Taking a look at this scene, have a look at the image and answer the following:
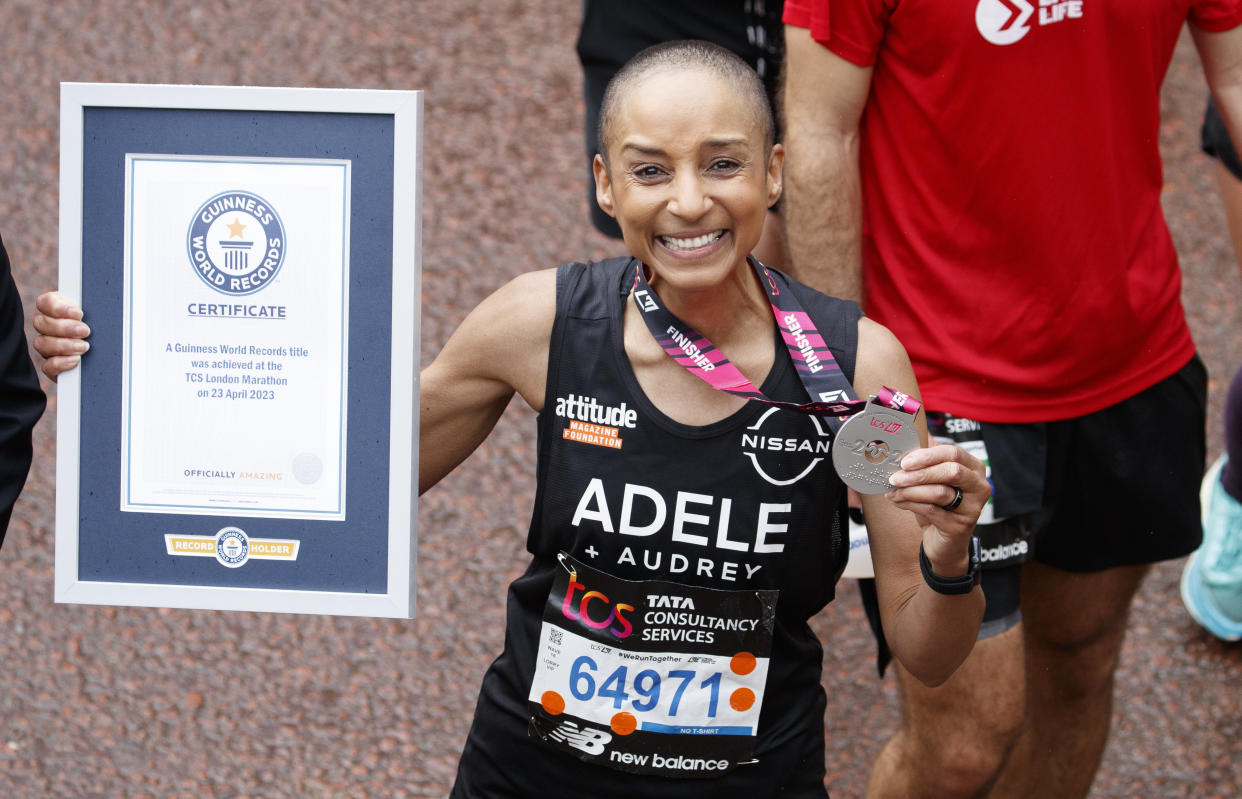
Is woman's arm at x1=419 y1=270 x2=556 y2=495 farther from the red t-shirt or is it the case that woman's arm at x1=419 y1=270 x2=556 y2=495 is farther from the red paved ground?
the red paved ground

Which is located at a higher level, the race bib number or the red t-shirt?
the red t-shirt

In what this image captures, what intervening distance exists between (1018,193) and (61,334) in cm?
169

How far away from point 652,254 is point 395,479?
50 centimetres

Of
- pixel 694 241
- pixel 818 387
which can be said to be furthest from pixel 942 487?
pixel 694 241

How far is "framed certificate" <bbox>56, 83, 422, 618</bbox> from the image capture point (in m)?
2.39

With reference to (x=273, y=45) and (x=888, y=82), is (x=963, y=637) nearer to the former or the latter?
(x=888, y=82)

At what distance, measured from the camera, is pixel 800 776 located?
2551mm

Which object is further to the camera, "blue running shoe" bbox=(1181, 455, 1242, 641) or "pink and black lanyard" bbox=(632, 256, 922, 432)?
"blue running shoe" bbox=(1181, 455, 1242, 641)

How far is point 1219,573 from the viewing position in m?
4.43

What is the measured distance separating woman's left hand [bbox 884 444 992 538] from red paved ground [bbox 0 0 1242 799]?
1.01m

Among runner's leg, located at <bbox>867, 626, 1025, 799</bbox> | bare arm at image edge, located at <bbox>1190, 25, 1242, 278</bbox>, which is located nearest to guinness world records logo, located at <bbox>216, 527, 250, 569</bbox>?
runner's leg, located at <bbox>867, 626, 1025, 799</bbox>

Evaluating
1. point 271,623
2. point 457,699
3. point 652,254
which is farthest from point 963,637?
point 271,623

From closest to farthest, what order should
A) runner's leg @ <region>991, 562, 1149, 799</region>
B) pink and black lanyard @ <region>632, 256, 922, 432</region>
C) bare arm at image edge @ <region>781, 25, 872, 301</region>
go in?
pink and black lanyard @ <region>632, 256, 922, 432</region> < bare arm at image edge @ <region>781, 25, 872, 301</region> < runner's leg @ <region>991, 562, 1149, 799</region>

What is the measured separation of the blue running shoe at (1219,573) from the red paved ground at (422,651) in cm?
12
